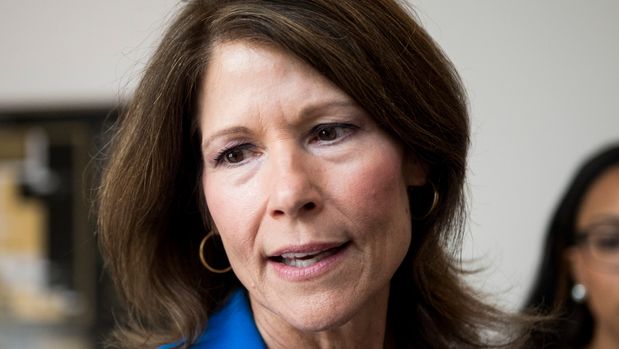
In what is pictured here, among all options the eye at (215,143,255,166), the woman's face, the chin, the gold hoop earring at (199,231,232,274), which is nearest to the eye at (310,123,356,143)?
the eye at (215,143,255,166)

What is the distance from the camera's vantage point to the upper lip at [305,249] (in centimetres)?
139

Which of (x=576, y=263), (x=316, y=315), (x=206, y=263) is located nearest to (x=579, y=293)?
(x=576, y=263)

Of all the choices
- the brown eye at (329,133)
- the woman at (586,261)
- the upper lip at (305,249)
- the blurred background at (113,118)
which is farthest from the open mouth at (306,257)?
the blurred background at (113,118)

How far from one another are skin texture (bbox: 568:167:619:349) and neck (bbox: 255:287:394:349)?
118 cm

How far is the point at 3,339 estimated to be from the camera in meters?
4.34

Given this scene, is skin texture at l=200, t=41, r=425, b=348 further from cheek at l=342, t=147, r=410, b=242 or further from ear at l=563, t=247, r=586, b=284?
ear at l=563, t=247, r=586, b=284

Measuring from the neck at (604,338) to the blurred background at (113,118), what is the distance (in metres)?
1.14

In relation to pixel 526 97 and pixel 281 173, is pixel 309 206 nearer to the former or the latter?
pixel 281 173

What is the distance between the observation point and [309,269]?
1402mm

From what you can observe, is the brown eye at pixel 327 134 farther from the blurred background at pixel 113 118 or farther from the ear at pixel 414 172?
the blurred background at pixel 113 118

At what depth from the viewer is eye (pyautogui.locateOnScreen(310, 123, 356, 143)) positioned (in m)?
1.43

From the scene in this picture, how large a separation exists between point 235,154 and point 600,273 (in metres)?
1.52

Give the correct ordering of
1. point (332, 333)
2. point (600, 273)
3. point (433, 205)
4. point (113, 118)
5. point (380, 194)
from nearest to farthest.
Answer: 1. point (380, 194)
2. point (332, 333)
3. point (433, 205)
4. point (600, 273)
5. point (113, 118)

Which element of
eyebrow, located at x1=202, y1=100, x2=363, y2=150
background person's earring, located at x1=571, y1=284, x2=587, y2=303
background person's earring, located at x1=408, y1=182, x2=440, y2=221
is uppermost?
eyebrow, located at x1=202, y1=100, x2=363, y2=150
